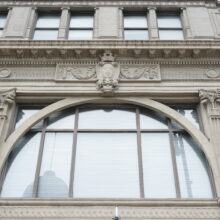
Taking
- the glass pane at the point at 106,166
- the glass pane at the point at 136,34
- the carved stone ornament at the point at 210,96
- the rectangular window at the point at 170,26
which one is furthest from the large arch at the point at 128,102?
the rectangular window at the point at 170,26

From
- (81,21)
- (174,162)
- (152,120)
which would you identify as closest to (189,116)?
(152,120)

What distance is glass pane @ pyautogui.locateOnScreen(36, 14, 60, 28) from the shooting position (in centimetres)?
1551

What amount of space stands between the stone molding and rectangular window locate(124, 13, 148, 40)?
802 centimetres

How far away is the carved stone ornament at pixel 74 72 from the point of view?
12.5 m

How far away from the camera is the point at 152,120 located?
11844 mm

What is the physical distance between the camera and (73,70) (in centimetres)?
1273

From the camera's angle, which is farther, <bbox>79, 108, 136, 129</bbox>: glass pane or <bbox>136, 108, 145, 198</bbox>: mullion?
<bbox>79, 108, 136, 129</bbox>: glass pane

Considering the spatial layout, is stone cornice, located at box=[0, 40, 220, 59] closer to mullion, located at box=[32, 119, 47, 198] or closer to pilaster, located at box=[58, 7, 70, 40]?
pilaster, located at box=[58, 7, 70, 40]

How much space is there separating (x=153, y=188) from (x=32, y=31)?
896cm

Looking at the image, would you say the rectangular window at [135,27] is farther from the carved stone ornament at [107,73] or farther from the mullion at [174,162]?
the mullion at [174,162]

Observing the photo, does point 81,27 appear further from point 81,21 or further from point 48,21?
point 48,21

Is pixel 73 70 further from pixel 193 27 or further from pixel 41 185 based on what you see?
pixel 193 27

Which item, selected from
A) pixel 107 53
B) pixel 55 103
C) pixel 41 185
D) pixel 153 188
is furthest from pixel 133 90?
pixel 41 185

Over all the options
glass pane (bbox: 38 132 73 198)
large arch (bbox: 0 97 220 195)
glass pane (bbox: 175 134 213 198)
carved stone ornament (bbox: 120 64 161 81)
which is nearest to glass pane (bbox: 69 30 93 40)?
carved stone ornament (bbox: 120 64 161 81)
